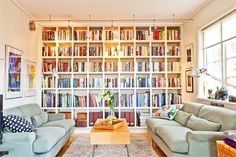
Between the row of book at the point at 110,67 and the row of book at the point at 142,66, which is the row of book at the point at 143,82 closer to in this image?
the row of book at the point at 142,66

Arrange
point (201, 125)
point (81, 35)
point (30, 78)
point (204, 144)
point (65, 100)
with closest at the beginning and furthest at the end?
1. point (204, 144)
2. point (201, 125)
3. point (30, 78)
4. point (65, 100)
5. point (81, 35)

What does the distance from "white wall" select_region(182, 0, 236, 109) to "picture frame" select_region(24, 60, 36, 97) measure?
3.58 m

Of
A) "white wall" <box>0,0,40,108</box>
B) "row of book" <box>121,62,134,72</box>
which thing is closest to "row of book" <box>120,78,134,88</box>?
"row of book" <box>121,62,134,72</box>

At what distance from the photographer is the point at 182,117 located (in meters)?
4.50

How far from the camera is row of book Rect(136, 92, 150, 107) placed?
6.05 meters

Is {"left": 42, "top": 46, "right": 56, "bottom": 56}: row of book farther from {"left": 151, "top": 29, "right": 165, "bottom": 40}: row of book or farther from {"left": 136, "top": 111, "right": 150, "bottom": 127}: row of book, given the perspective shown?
{"left": 136, "top": 111, "right": 150, "bottom": 127}: row of book

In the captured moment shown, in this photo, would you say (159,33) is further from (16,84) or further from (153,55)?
(16,84)

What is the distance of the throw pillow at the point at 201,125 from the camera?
3299mm

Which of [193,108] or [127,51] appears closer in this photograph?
[193,108]

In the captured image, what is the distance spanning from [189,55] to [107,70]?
1.98 m

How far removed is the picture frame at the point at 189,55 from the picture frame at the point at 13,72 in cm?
361

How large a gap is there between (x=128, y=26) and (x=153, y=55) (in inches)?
38.0

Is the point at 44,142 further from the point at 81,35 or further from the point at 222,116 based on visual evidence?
the point at 81,35

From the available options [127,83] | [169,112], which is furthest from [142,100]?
[169,112]
